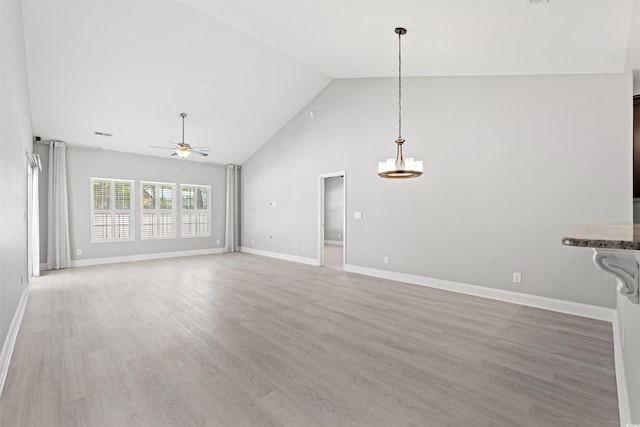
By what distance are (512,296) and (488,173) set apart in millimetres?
1740

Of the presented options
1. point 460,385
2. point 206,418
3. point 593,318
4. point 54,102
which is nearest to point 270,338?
point 206,418

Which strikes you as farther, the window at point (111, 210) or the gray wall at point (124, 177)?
the window at point (111, 210)

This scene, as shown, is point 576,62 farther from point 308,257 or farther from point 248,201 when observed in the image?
point 248,201

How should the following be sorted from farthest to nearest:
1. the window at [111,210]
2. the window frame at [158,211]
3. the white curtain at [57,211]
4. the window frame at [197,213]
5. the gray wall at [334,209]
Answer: the gray wall at [334,209], the window frame at [197,213], the window frame at [158,211], the window at [111,210], the white curtain at [57,211]

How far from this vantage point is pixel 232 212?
9.46 m

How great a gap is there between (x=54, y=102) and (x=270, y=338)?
583 cm

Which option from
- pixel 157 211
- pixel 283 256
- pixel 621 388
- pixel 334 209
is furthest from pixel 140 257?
pixel 621 388

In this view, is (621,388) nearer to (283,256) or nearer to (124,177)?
(283,256)

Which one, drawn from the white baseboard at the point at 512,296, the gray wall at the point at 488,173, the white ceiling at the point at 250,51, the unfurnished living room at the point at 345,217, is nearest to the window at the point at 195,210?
the unfurnished living room at the point at 345,217

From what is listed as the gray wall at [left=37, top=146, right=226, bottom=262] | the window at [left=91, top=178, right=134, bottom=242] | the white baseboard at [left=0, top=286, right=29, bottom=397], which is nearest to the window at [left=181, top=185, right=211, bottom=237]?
the gray wall at [left=37, top=146, right=226, bottom=262]

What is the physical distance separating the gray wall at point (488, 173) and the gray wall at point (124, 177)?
4229mm

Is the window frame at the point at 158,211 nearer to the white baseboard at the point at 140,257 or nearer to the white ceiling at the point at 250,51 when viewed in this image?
the white baseboard at the point at 140,257

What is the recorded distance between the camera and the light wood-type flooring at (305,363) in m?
1.81

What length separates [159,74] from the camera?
16.6 feet
